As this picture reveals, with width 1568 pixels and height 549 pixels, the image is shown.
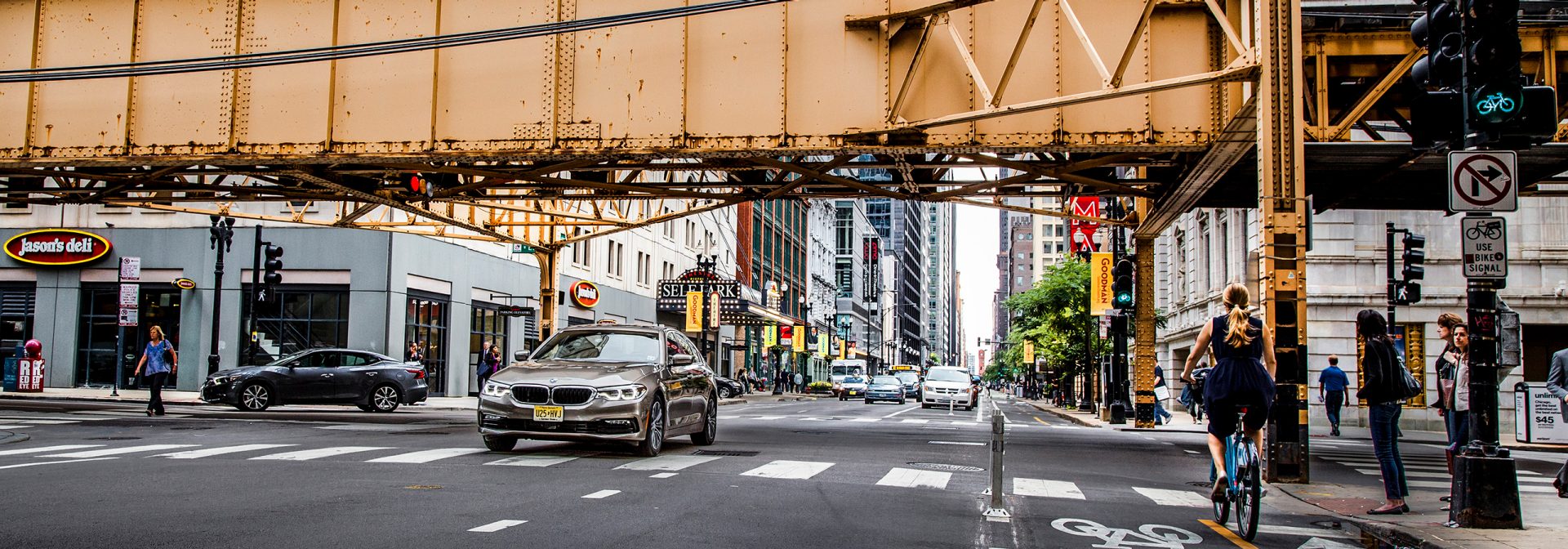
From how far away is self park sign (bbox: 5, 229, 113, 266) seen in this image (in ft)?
119

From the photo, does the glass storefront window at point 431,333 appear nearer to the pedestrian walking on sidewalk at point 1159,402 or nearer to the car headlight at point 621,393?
the pedestrian walking on sidewalk at point 1159,402

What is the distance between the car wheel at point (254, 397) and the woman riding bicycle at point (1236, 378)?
20.6 metres

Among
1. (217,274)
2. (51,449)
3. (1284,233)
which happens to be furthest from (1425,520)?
(217,274)

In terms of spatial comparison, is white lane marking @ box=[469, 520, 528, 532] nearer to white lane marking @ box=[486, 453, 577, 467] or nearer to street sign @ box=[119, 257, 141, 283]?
white lane marking @ box=[486, 453, 577, 467]

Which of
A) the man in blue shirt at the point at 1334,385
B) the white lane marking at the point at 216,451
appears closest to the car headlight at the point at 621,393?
the white lane marking at the point at 216,451

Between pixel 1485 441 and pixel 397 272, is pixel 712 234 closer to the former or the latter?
pixel 397 272

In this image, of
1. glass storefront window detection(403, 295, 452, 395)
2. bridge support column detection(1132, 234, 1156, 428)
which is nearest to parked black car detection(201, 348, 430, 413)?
glass storefront window detection(403, 295, 452, 395)

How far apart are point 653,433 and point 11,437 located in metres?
8.01

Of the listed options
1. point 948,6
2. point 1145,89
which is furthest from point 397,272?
point 1145,89

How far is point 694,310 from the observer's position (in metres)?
54.9

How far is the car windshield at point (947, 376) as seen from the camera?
4400cm

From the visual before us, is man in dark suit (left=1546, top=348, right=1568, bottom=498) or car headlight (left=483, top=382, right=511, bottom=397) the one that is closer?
man in dark suit (left=1546, top=348, right=1568, bottom=498)

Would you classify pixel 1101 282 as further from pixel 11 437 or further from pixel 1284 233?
pixel 11 437

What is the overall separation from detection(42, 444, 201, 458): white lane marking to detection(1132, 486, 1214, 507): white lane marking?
10302 millimetres
